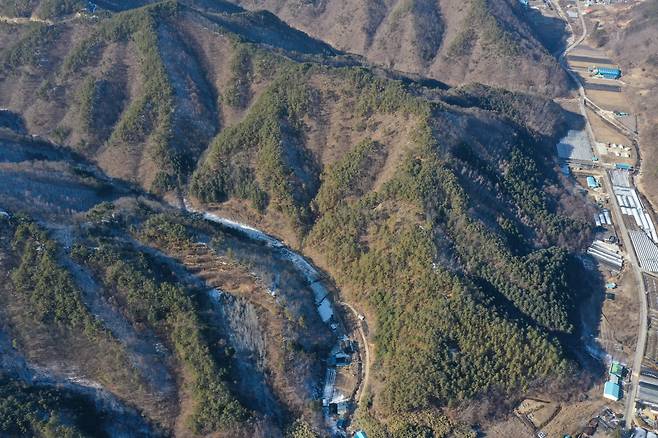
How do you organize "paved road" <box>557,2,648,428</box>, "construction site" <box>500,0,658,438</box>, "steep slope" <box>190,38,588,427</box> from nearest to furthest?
"construction site" <box>500,0,658,438</box> < "steep slope" <box>190,38,588,427</box> < "paved road" <box>557,2,648,428</box>

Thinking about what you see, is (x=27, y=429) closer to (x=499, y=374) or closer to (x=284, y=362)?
(x=284, y=362)

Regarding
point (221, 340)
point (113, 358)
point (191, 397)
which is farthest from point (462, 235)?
point (113, 358)

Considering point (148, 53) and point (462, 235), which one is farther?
point (148, 53)

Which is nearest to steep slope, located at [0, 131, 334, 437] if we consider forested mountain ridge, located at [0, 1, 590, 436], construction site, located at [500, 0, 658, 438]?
forested mountain ridge, located at [0, 1, 590, 436]

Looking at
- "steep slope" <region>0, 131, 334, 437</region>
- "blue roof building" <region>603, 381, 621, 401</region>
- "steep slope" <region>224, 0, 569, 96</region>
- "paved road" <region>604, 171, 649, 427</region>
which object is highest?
"steep slope" <region>224, 0, 569, 96</region>

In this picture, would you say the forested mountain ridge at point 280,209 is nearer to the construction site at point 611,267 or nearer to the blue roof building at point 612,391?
the construction site at point 611,267

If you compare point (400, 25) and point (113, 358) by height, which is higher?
point (400, 25)

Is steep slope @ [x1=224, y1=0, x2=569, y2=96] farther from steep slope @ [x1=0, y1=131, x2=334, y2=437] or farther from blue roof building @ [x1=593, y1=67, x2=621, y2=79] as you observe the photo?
steep slope @ [x1=0, y1=131, x2=334, y2=437]
